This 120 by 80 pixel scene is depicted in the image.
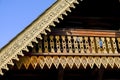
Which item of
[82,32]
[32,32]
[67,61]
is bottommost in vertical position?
[67,61]

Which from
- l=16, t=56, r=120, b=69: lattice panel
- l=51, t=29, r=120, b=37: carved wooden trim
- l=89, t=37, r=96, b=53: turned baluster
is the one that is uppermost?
l=51, t=29, r=120, b=37: carved wooden trim

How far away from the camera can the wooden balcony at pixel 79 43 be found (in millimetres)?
7738

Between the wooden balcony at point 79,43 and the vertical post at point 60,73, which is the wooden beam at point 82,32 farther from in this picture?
the vertical post at point 60,73

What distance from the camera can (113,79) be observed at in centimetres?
882

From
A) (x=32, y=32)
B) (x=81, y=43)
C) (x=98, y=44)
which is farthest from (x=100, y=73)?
(x=32, y=32)

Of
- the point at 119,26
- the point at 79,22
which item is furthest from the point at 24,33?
the point at 119,26

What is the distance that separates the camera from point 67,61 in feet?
24.7

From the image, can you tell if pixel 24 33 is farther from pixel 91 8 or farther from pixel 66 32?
pixel 91 8

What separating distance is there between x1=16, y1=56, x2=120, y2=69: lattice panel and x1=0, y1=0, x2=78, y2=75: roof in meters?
0.31

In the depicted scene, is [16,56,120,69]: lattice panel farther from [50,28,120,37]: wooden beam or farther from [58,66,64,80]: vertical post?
[50,28,120,37]: wooden beam

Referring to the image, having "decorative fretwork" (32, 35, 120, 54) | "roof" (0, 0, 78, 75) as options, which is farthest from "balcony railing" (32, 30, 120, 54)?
"roof" (0, 0, 78, 75)

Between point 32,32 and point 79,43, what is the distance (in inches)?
52.7

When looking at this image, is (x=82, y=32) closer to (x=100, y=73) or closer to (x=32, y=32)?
(x=100, y=73)

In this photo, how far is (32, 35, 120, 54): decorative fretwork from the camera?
777 centimetres
